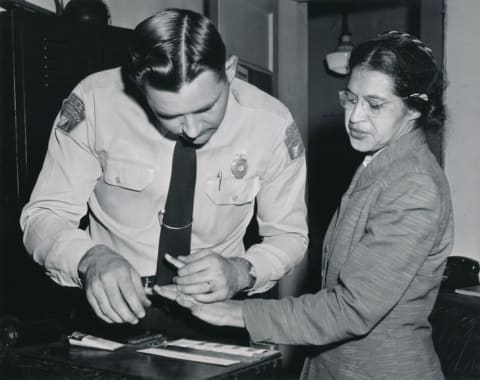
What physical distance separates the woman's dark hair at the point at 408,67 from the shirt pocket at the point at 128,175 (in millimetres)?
696

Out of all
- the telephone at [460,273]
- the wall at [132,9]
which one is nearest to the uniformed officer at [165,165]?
the wall at [132,9]

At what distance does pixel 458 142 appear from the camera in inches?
136

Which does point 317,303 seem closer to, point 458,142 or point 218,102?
point 218,102

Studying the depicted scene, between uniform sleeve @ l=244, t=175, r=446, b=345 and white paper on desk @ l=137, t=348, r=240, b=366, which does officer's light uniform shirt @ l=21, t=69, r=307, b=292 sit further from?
white paper on desk @ l=137, t=348, r=240, b=366

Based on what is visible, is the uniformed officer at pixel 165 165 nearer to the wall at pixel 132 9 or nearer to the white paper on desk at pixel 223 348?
the white paper on desk at pixel 223 348

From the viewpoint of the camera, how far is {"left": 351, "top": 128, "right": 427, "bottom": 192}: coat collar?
1.50 m

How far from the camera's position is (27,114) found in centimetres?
219

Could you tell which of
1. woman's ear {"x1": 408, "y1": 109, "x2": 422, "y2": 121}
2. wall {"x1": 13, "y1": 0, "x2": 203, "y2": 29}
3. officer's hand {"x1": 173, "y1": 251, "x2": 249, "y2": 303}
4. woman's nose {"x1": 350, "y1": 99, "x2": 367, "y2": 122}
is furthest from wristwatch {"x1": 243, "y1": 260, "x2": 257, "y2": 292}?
wall {"x1": 13, "y1": 0, "x2": 203, "y2": 29}

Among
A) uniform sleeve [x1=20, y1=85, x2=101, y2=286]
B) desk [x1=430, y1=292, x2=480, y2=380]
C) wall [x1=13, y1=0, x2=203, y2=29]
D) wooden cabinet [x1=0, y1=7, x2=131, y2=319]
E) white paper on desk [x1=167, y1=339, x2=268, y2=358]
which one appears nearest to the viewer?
white paper on desk [x1=167, y1=339, x2=268, y2=358]

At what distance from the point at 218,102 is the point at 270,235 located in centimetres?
54

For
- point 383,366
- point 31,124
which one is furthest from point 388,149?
point 31,124

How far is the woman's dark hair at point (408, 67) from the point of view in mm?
1571

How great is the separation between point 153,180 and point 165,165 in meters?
0.06

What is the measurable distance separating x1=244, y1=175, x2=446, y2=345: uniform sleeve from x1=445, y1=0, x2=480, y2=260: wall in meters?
2.18
